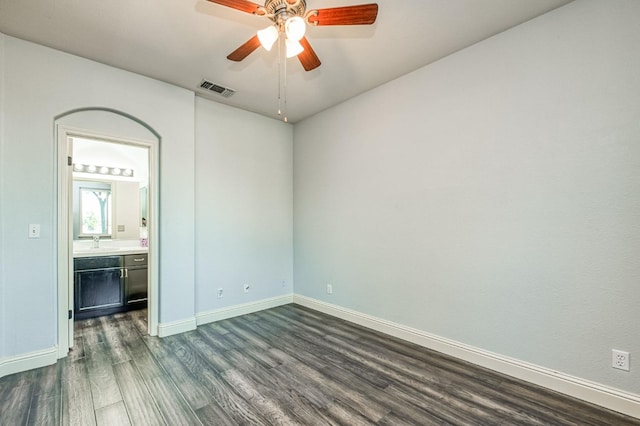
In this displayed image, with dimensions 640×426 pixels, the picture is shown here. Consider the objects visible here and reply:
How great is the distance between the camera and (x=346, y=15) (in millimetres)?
1795

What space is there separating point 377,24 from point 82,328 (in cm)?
473

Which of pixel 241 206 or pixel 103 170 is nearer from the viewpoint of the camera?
pixel 241 206

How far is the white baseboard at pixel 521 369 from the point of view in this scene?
195cm

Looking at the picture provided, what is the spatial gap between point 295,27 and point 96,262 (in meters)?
4.05

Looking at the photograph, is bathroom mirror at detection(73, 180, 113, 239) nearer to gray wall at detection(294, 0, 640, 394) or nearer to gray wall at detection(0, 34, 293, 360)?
gray wall at detection(0, 34, 293, 360)

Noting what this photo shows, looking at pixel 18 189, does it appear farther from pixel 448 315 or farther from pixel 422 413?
pixel 448 315

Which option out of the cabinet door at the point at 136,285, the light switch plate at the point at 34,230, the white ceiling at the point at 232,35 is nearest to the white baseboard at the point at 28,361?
the light switch plate at the point at 34,230

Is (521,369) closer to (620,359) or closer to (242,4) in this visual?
(620,359)

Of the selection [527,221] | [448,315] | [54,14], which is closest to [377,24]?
[527,221]

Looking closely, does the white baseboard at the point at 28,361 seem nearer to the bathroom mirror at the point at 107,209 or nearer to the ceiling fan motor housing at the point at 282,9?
the bathroom mirror at the point at 107,209

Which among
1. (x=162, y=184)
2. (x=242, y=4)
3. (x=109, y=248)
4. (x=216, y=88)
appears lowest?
(x=109, y=248)

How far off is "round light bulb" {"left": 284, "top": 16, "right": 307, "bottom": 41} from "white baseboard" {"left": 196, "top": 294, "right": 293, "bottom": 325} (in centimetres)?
338

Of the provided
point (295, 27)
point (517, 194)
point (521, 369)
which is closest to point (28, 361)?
point (295, 27)

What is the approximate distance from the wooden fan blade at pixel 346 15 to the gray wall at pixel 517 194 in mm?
1463
